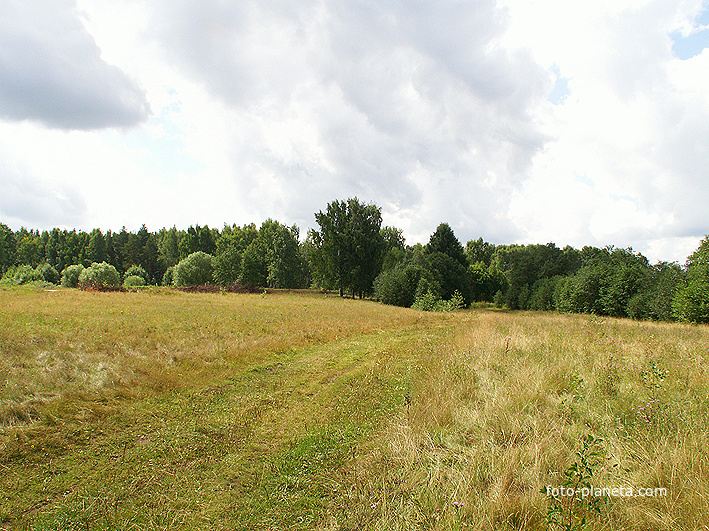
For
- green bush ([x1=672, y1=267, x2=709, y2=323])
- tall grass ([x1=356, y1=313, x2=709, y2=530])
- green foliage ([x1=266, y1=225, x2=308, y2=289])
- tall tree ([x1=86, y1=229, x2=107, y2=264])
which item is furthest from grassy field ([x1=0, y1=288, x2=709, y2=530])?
tall tree ([x1=86, y1=229, x2=107, y2=264])

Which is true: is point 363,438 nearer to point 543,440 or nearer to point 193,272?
point 543,440

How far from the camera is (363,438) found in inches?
226

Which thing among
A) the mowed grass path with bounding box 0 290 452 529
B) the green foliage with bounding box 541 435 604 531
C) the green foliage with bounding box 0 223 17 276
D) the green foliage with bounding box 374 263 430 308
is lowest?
the mowed grass path with bounding box 0 290 452 529

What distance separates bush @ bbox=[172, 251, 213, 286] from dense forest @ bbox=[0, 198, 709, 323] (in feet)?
0.60

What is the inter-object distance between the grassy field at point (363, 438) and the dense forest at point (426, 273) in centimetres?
2867

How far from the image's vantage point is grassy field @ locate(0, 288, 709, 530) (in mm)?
3551

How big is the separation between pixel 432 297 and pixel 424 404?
1345 inches

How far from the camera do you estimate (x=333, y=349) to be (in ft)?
43.3

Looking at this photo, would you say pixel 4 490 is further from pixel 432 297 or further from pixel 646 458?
pixel 432 297

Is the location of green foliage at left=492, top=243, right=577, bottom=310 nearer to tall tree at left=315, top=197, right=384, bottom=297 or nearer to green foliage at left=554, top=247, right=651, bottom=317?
green foliage at left=554, top=247, right=651, bottom=317

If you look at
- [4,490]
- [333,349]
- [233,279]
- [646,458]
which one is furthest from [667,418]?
[233,279]

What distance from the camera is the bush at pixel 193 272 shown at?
221 feet

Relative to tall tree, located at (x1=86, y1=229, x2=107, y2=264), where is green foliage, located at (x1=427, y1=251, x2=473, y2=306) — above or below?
below

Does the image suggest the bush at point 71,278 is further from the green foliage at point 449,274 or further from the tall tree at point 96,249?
the green foliage at point 449,274
